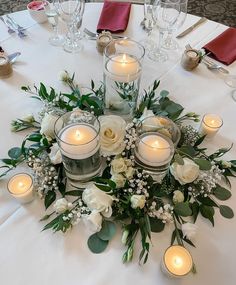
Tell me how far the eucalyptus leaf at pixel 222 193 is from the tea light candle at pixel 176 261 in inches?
7.1

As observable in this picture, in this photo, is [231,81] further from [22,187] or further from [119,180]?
[22,187]

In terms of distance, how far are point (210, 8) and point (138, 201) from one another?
103 inches

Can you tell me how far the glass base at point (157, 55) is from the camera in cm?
112

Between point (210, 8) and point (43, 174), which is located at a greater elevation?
point (43, 174)

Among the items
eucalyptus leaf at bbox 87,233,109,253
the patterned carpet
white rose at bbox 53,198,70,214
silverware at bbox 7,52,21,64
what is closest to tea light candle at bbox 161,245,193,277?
eucalyptus leaf at bbox 87,233,109,253

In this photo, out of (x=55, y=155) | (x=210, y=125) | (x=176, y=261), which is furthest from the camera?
(x=210, y=125)

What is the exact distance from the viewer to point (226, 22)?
2.56 metres

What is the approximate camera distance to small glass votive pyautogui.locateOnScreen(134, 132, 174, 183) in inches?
25.7

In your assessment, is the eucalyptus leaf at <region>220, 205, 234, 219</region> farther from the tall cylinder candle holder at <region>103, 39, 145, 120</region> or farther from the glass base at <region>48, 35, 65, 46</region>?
the glass base at <region>48, 35, 65, 46</region>

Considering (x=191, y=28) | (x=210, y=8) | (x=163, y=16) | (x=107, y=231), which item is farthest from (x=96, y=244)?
(x=210, y=8)

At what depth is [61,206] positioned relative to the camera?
0.65 meters

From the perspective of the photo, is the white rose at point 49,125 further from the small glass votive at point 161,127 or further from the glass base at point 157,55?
the glass base at point 157,55

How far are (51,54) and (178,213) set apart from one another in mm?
765

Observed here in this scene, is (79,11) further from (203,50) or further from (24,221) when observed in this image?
(24,221)
